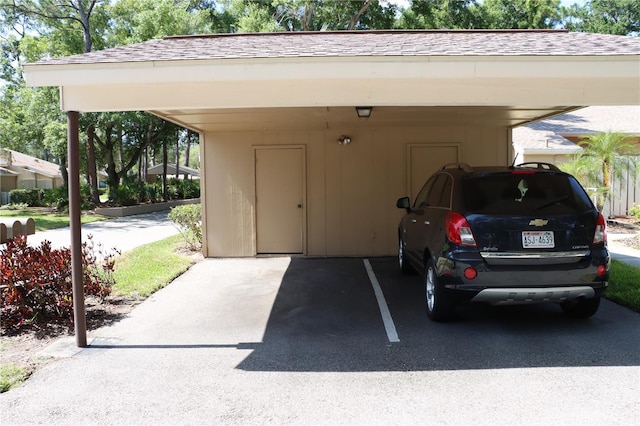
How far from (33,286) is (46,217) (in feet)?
59.7

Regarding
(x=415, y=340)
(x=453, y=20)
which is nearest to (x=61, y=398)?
(x=415, y=340)

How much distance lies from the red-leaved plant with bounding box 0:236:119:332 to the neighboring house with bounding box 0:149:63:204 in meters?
27.7

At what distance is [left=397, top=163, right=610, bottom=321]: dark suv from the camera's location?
15.6 ft

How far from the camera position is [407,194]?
1026cm

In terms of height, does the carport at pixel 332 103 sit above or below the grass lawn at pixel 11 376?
above

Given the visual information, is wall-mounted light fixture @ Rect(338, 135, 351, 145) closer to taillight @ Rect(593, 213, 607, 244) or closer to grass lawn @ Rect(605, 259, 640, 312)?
grass lawn @ Rect(605, 259, 640, 312)

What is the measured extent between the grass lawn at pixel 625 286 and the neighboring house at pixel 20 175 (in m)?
31.8

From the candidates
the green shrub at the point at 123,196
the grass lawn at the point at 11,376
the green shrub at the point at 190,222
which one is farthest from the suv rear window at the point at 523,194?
the green shrub at the point at 123,196

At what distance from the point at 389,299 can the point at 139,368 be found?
3.51m

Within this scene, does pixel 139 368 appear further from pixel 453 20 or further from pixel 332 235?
pixel 453 20

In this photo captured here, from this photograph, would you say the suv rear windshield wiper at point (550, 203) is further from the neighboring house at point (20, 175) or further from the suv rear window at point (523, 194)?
the neighboring house at point (20, 175)

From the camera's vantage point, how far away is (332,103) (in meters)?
5.15

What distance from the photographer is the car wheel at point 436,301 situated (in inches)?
207

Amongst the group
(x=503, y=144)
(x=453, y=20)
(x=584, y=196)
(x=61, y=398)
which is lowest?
(x=61, y=398)
